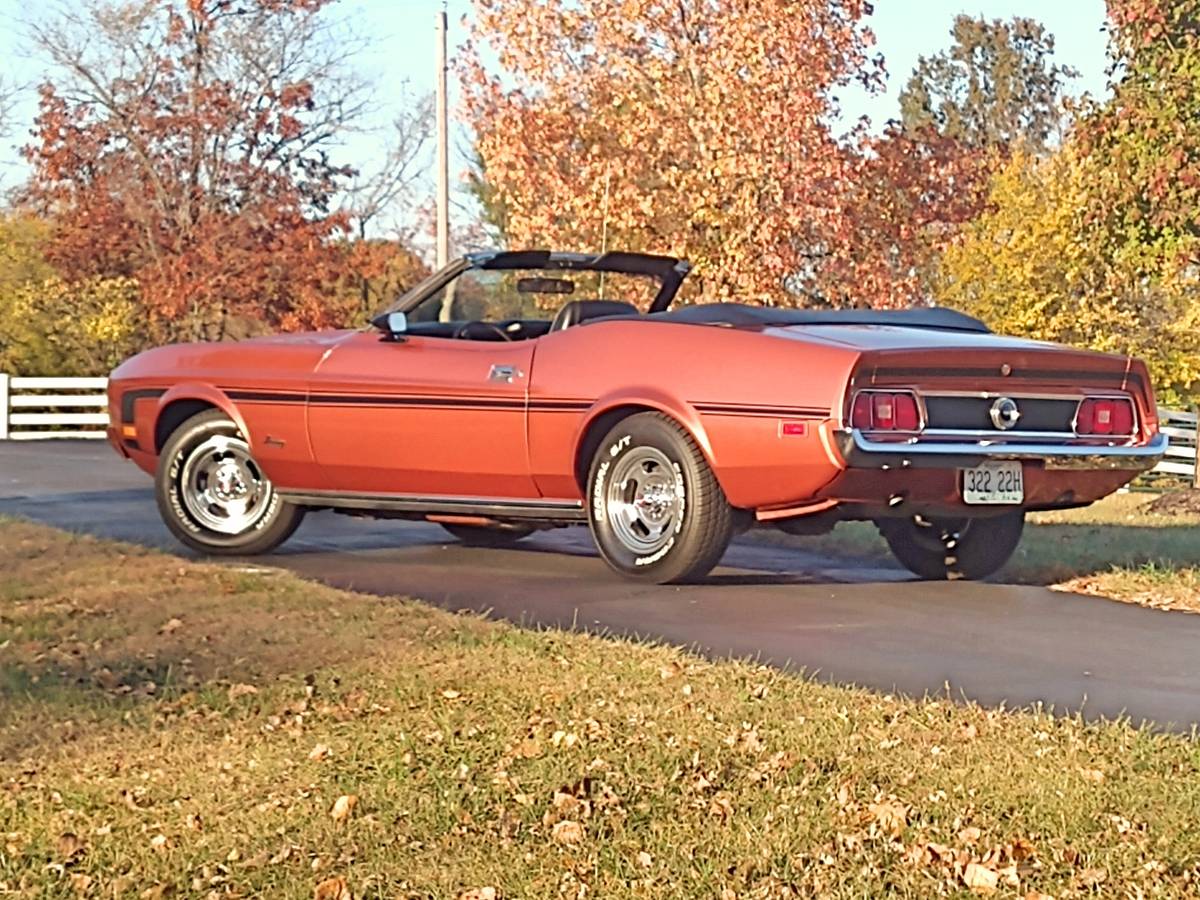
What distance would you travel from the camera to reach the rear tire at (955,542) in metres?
8.96

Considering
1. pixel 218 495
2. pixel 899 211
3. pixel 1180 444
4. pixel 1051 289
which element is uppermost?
pixel 899 211

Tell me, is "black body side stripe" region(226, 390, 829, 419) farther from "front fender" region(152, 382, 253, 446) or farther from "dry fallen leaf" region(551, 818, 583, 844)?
"dry fallen leaf" region(551, 818, 583, 844)

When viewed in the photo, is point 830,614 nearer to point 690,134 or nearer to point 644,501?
point 644,501

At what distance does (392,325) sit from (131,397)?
180cm

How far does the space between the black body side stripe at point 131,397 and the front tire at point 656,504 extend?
2750mm

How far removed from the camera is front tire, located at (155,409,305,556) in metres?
9.90

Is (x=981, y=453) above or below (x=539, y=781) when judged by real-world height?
above

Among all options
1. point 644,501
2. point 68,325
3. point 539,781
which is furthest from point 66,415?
point 539,781

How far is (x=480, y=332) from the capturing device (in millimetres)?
9641

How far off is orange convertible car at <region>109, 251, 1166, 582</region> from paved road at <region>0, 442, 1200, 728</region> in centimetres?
29

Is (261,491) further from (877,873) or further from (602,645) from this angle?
(877,873)

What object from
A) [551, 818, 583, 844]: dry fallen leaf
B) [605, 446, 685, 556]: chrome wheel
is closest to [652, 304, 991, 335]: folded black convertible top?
[605, 446, 685, 556]: chrome wheel

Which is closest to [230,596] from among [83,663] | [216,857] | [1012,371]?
[83,663]

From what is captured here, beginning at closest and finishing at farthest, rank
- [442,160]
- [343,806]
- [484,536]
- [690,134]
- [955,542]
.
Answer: [343,806], [955,542], [484,536], [690,134], [442,160]
